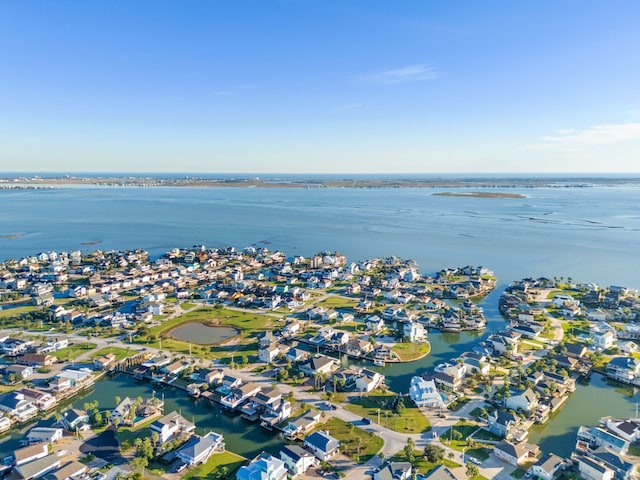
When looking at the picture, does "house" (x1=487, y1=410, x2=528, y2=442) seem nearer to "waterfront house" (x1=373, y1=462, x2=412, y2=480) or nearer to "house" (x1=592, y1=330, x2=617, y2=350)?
"waterfront house" (x1=373, y1=462, x2=412, y2=480)

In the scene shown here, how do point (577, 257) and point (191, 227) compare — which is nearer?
point (577, 257)

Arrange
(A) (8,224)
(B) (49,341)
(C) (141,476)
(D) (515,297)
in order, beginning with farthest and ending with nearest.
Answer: (A) (8,224)
(D) (515,297)
(B) (49,341)
(C) (141,476)

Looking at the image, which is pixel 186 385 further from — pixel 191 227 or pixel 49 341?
pixel 191 227

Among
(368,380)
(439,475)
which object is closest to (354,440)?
(439,475)

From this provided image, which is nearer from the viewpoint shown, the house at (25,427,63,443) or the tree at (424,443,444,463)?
the tree at (424,443,444,463)

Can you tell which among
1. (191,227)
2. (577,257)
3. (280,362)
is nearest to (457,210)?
(577,257)

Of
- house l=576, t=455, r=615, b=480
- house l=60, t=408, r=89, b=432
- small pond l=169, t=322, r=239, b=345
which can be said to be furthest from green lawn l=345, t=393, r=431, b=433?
house l=60, t=408, r=89, b=432

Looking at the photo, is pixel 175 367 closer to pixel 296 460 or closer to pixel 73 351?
pixel 73 351
